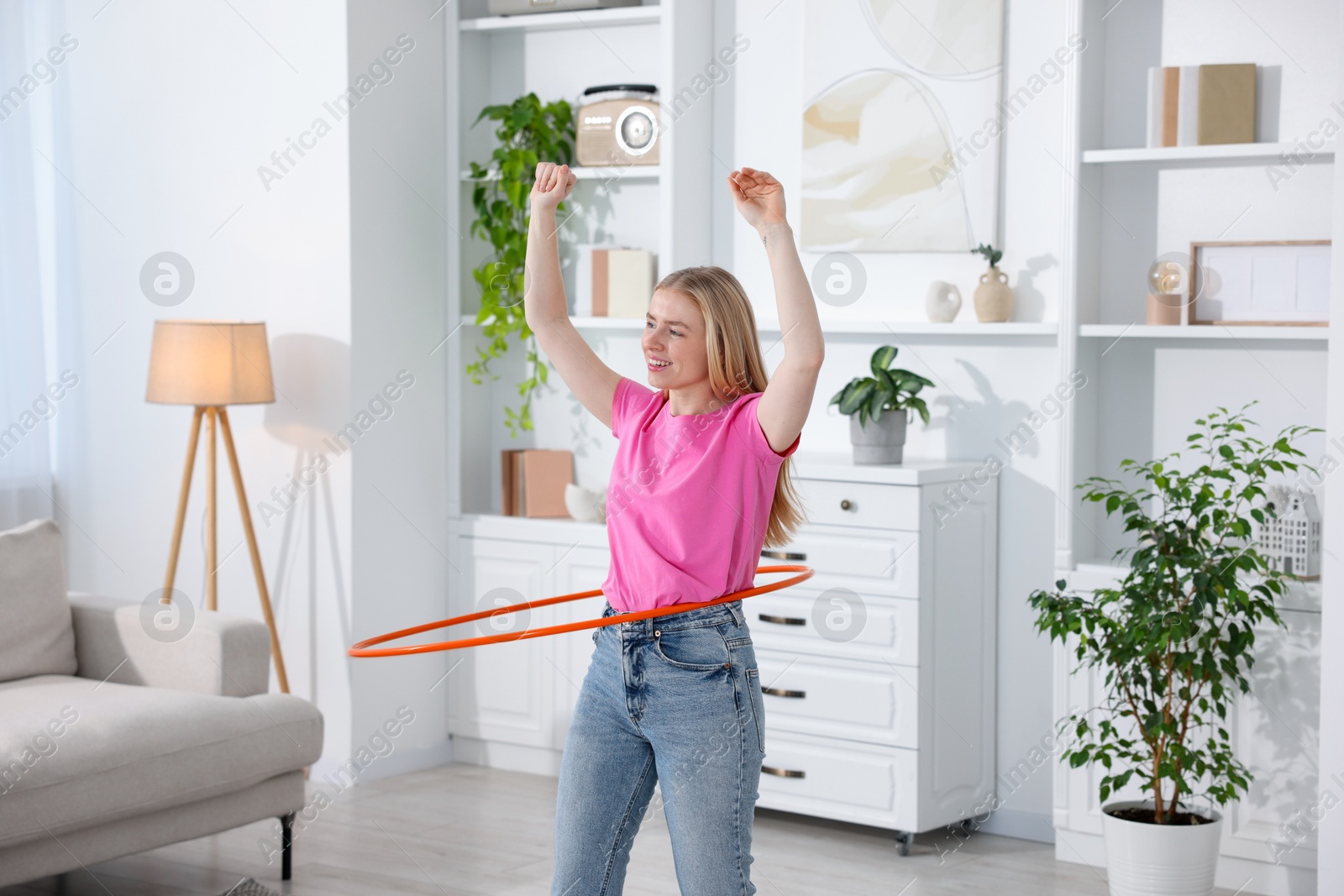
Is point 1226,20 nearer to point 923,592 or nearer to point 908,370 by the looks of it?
point 908,370

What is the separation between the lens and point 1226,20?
382 centimetres

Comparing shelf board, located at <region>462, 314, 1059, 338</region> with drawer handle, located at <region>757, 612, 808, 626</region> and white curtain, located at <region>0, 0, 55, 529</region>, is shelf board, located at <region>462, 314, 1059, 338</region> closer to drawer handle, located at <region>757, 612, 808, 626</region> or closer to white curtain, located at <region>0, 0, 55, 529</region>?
drawer handle, located at <region>757, 612, 808, 626</region>

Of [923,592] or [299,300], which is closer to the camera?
[923,592]

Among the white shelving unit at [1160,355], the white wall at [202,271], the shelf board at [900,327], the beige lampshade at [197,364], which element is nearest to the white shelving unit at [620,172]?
the shelf board at [900,327]

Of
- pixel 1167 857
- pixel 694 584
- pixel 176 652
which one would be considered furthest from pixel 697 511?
pixel 176 652

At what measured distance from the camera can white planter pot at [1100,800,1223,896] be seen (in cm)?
339

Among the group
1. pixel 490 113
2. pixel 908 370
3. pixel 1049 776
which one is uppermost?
pixel 490 113

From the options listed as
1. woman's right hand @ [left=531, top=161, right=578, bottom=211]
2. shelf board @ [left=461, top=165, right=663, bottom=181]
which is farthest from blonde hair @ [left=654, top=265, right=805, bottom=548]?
shelf board @ [left=461, top=165, right=663, bottom=181]

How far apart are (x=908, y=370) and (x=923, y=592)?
74 cm

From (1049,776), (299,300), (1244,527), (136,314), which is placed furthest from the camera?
(136,314)

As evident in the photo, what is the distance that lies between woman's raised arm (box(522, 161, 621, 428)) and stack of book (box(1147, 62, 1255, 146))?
210cm

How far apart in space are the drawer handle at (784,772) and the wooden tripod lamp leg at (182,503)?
190 cm

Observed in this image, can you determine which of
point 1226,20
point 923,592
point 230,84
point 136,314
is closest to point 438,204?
point 230,84

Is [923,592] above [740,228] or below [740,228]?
below
